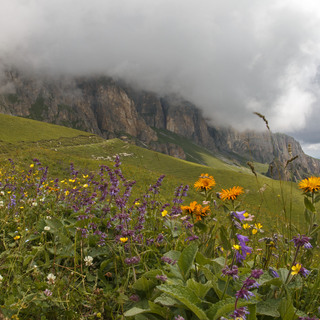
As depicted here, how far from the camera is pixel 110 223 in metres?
4.20

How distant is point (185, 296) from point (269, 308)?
2.74 feet

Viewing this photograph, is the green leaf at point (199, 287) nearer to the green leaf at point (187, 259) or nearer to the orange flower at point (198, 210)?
the green leaf at point (187, 259)

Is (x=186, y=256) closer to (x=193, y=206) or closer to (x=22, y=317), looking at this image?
(x=193, y=206)

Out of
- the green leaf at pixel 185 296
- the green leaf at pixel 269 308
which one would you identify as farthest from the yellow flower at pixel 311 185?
the green leaf at pixel 185 296

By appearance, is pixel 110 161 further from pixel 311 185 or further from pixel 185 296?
pixel 185 296

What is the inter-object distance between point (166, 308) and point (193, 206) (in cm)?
119

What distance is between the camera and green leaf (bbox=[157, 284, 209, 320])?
1803 mm

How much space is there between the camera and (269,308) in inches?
84.0

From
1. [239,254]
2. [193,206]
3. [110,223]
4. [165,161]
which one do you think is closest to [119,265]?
[110,223]

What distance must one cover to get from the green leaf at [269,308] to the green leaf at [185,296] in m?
0.59

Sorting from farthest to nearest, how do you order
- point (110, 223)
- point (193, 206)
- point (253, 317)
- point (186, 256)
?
point (110, 223)
point (193, 206)
point (186, 256)
point (253, 317)

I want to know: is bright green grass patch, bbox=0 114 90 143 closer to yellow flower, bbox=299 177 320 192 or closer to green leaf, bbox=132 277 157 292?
green leaf, bbox=132 277 157 292

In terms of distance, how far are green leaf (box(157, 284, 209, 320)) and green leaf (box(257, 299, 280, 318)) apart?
588 mm

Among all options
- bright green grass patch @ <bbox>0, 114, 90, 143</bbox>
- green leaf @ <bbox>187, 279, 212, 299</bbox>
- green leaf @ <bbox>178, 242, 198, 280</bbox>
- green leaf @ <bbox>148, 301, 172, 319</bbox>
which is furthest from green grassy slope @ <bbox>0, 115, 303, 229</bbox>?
green leaf @ <bbox>148, 301, 172, 319</bbox>
